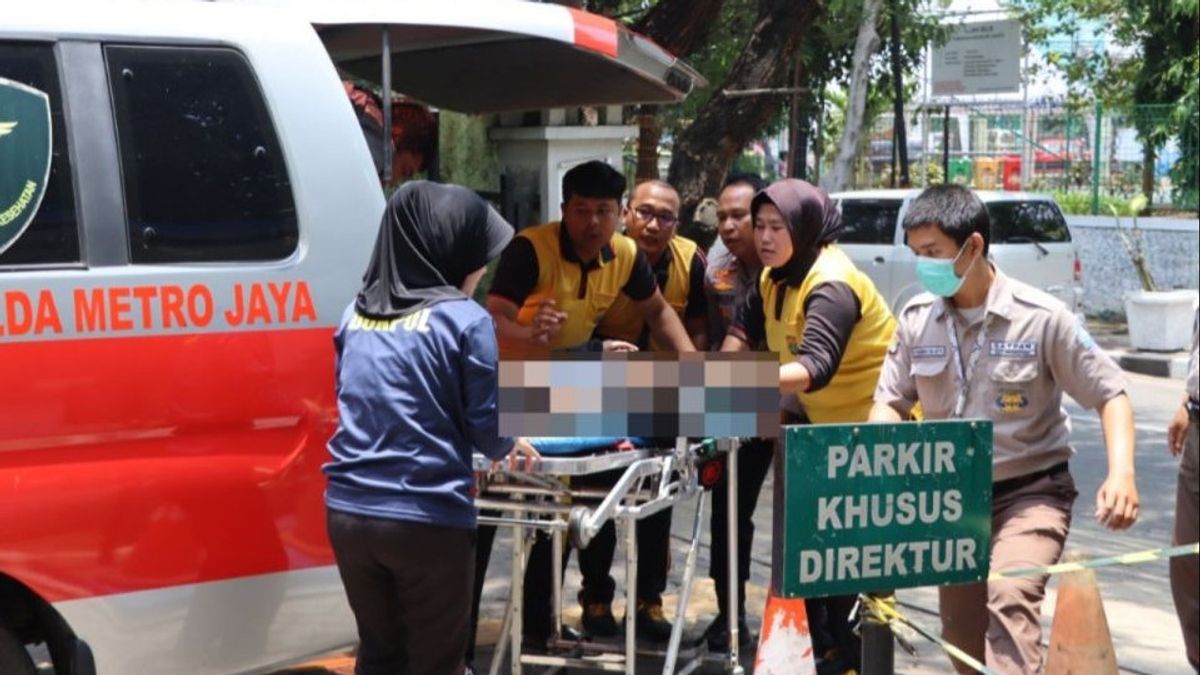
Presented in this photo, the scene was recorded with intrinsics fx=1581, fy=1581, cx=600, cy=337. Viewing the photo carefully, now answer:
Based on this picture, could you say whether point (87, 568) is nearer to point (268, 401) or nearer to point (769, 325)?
point (268, 401)

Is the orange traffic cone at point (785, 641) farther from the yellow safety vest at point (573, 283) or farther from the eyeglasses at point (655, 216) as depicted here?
the eyeglasses at point (655, 216)

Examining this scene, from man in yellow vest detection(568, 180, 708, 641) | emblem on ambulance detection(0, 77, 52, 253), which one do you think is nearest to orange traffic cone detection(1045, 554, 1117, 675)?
man in yellow vest detection(568, 180, 708, 641)

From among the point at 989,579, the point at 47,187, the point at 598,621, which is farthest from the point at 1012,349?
the point at 47,187

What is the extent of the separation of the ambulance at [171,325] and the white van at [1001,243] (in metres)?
11.6

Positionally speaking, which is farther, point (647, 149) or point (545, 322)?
point (647, 149)

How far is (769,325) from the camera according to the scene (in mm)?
5230

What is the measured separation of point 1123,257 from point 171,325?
17.0 metres

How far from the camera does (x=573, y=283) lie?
5383 mm

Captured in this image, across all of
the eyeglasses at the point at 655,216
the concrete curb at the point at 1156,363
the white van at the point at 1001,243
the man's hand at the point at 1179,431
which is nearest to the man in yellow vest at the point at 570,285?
the eyeglasses at the point at 655,216

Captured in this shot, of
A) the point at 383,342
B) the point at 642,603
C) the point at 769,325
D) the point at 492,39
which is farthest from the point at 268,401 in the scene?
the point at 642,603

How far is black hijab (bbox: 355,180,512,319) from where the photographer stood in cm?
374

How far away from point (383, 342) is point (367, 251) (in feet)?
1.30

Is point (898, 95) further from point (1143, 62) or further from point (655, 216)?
point (655, 216)

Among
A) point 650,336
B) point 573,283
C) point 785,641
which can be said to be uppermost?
point 573,283
